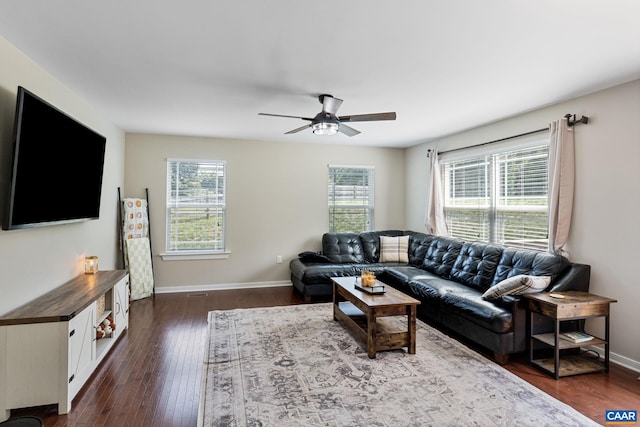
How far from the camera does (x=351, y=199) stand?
20.8 feet

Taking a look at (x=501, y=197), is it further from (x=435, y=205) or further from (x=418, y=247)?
(x=418, y=247)

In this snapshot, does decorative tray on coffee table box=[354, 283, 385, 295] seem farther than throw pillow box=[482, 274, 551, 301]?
Yes

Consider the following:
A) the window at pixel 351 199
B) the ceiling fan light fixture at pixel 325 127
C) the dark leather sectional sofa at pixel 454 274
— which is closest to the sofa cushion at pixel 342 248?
the dark leather sectional sofa at pixel 454 274

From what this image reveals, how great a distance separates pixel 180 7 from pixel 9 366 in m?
2.48

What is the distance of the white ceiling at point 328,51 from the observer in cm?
197

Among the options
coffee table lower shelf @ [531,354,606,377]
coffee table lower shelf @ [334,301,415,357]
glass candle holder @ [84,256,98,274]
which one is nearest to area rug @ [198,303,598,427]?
coffee table lower shelf @ [334,301,415,357]

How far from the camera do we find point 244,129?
4.95 m

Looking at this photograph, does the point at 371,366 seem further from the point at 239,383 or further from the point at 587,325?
the point at 587,325

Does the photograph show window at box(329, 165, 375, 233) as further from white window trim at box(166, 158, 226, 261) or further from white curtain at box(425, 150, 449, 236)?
white window trim at box(166, 158, 226, 261)

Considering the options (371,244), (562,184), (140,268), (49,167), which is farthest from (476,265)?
(140,268)

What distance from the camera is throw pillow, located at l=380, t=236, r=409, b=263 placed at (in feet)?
18.3

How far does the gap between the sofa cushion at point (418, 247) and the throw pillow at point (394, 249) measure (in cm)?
8

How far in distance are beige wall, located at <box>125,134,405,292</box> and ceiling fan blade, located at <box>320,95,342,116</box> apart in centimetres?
250

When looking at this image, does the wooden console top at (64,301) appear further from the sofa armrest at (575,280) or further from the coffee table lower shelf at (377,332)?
the sofa armrest at (575,280)
